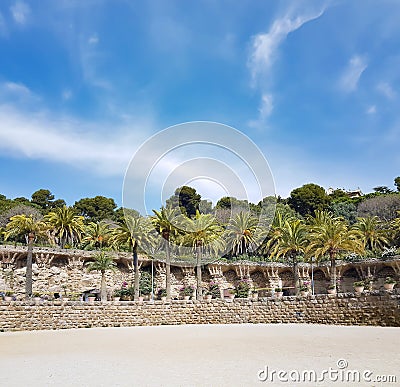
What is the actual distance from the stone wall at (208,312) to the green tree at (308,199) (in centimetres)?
4484

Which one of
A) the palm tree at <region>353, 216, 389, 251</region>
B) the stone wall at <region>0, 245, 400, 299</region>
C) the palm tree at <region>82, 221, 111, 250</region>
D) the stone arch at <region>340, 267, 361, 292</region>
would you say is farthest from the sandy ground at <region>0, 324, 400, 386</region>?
the palm tree at <region>82, 221, 111, 250</region>

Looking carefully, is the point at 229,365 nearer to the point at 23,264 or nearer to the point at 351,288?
the point at 23,264

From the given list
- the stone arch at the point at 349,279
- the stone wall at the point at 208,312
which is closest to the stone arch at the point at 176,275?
the stone arch at the point at 349,279

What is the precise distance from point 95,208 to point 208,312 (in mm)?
45132

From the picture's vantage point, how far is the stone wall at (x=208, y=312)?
835 inches

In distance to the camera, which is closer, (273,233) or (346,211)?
(273,233)

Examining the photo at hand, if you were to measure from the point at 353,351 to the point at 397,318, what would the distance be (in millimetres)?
10192

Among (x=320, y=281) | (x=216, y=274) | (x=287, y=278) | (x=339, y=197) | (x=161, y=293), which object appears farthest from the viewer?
(x=339, y=197)

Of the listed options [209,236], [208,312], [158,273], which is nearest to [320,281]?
[158,273]

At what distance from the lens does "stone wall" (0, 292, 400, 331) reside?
69.6 feet

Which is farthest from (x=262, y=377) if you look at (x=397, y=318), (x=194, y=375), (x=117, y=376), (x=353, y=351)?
(x=397, y=318)

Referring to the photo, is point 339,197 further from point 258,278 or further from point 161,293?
point 161,293

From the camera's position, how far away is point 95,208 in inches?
2709

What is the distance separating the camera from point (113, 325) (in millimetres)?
26047
